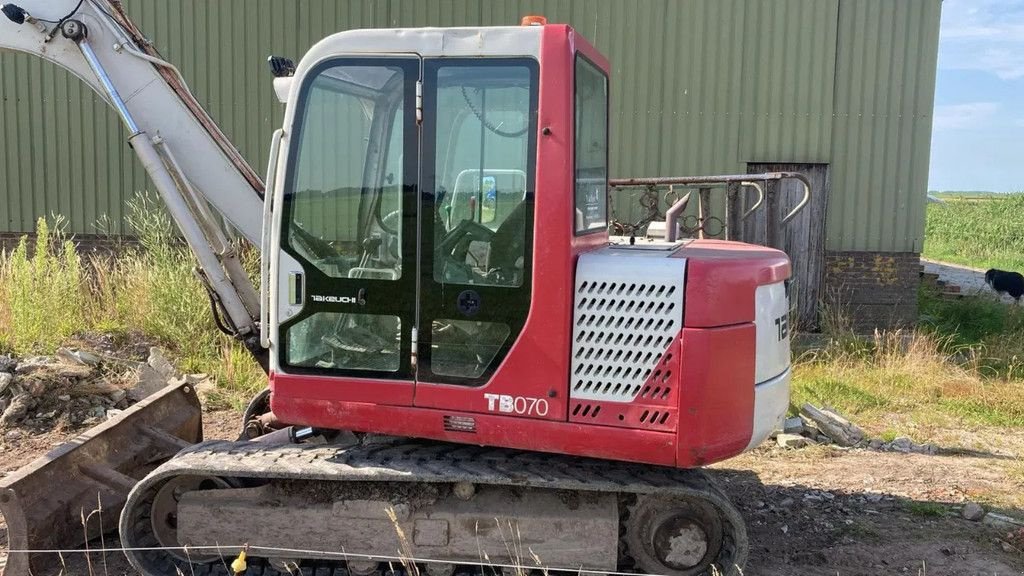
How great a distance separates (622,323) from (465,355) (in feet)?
2.38

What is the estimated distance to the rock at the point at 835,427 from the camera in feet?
21.8

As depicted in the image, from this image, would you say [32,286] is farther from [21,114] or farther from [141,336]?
[21,114]

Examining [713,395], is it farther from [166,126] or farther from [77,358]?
[77,358]

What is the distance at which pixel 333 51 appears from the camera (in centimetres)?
374

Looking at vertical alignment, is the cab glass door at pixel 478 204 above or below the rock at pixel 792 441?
above

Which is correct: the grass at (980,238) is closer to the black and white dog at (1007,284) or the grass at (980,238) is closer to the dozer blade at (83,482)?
the black and white dog at (1007,284)

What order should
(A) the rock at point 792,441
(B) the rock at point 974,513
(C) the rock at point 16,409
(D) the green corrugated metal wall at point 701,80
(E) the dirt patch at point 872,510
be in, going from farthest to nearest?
(D) the green corrugated metal wall at point 701,80 → (A) the rock at point 792,441 → (C) the rock at point 16,409 → (B) the rock at point 974,513 → (E) the dirt patch at point 872,510

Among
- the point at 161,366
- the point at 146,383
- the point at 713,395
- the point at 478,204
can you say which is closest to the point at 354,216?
the point at 478,204

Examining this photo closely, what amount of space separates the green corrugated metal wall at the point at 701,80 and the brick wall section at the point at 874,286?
0.61ft

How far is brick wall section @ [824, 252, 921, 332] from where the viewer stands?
10906mm

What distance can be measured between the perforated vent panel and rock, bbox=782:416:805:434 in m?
3.59

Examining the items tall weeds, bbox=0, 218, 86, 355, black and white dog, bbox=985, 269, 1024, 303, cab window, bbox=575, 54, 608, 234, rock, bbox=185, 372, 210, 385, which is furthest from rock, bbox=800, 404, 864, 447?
black and white dog, bbox=985, 269, 1024, 303

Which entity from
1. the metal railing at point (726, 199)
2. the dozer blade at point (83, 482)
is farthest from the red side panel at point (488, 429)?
the metal railing at point (726, 199)

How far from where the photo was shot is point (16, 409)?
6.40 metres
